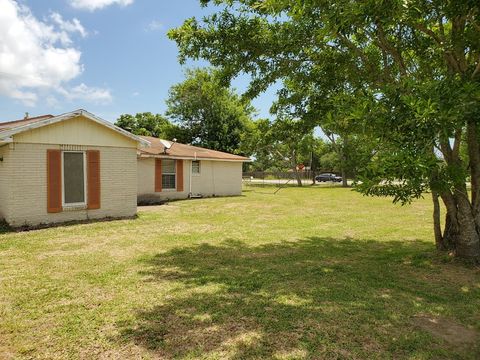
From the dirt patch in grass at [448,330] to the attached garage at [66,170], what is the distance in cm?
953

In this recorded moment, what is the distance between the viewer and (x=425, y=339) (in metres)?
3.73

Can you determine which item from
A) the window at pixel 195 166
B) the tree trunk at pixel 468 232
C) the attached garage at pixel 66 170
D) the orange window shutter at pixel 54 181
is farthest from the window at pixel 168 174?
the tree trunk at pixel 468 232

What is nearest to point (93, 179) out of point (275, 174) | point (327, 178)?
point (327, 178)

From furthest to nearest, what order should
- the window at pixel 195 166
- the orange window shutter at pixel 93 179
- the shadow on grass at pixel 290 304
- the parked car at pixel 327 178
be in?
the parked car at pixel 327 178 → the window at pixel 195 166 → the orange window shutter at pixel 93 179 → the shadow on grass at pixel 290 304

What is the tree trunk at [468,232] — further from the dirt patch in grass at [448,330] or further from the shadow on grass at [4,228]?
the shadow on grass at [4,228]

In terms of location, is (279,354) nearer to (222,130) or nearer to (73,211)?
(73,211)

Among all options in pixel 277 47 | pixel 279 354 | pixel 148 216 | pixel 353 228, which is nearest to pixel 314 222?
pixel 353 228

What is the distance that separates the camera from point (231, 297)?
4887mm

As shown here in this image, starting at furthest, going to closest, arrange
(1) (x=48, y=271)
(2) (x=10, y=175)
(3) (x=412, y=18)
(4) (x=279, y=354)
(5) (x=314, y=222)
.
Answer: (5) (x=314, y=222) → (2) (x=10, y=175) → (1) (x=48, y=271) → (3) (x=412, y=18) → (4) (x=279, y=354)

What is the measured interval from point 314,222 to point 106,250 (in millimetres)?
6819

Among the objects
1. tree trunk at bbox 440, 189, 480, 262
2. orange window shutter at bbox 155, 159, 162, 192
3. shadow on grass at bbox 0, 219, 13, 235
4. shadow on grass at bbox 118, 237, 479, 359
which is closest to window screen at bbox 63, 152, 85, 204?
shadow on grass at bbox 0, 219, 13, 235

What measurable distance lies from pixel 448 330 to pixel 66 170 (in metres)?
9.98

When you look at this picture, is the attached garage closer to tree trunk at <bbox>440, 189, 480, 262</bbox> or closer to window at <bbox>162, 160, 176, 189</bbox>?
window at <bbox>162, 160, 176, 189</bbox>

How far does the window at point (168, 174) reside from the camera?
713 inches
